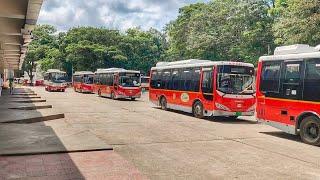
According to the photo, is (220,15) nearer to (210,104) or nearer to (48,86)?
(48,86)

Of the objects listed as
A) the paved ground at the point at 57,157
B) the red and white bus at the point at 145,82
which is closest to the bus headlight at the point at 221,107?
the paved ground at the point at 57,157

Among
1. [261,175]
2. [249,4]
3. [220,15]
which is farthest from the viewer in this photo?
[220,15]

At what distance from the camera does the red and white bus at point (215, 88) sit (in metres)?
18.1

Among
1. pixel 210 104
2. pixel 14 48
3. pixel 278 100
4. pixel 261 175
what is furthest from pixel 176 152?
pixel 14 48

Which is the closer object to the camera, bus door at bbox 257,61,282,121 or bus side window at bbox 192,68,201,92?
bus door at bbox 257,61,282,121

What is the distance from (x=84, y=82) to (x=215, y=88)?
34259 mm

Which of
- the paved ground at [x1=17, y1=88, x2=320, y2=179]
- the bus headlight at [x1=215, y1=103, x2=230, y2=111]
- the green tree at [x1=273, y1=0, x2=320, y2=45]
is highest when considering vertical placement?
the green tree at [x1=273, y1=0, x2=320, y2=45]

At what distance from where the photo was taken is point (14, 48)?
2541 cm

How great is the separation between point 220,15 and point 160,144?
1616 inches

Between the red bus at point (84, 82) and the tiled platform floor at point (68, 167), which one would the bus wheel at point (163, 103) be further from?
the red bus at point (84, 82)

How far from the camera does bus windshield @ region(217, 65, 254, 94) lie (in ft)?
59.3

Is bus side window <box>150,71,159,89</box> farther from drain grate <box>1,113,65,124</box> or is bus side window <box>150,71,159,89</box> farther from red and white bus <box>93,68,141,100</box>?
drain grate <box>1,113,65,124</box>

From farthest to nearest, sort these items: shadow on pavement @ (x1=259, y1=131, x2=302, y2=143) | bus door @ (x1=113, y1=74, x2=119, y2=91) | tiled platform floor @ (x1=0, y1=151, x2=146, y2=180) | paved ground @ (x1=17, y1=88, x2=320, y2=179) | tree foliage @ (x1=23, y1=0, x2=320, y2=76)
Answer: bus door @ (x1=113, y1=74, x2=119, y2=91), tree foliage @ (x1=23, y1=0, x2=320, y2=76), shadow on pavement @ (x1=259, y1=131, x2=302, y2=143), paved ground @ (x1=17, y1=88, x2=320, y2=179), tiled platform floor @ (x1=0, y1=151, x2=146, y2=180)

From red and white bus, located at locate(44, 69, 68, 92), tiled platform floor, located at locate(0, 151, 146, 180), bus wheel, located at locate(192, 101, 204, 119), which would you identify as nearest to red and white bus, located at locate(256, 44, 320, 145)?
bus wheel, located at locate(192, 101, 204, 119)
